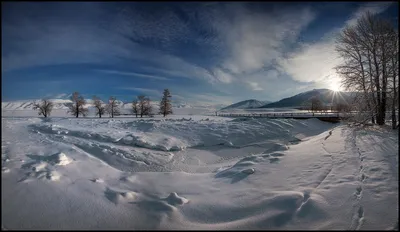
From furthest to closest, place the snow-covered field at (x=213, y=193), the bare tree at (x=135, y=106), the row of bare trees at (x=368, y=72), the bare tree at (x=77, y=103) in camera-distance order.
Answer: the bare tree at (x=135, y=106) < the bare tree at (x=77, y=103) < the row of bare trees at (x=368, y=72) < the snow-covered field at (x=213, y=193)

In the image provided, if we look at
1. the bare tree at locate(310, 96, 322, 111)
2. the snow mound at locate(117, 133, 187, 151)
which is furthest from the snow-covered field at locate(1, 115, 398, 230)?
the bare tree at locate(310, 96, 322, 111)

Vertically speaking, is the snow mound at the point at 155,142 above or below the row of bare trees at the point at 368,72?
below

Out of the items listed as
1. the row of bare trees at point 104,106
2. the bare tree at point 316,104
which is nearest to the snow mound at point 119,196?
the row of bare trees at point 104,106

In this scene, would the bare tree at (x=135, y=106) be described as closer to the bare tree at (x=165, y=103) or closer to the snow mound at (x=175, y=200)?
the bare tree at (x=165, y=103)

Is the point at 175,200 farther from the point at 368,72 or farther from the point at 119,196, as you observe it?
the point at 368,72

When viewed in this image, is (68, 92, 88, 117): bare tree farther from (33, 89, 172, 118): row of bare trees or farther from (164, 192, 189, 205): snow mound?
(164, 192, 189, 205): snow mound

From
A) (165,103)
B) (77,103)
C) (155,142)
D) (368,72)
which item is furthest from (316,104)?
(77,103)

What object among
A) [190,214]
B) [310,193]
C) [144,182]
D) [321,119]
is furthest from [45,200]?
[321,119]

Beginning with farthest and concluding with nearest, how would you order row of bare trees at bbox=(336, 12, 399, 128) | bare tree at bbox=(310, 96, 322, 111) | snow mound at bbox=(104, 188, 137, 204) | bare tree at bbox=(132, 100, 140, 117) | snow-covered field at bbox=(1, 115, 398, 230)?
bare tree at bbox=(310, 96, 322, 111) < bare tree at bbox=(132, 100, 140, 117) < row of bare trees at bbox=(336, 12, 399, 128) < snow mound at bbox=(104, 188, 137, 204) < snow-covered field at bbox=(1, 115, 398, 230)

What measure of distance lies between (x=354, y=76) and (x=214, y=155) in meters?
10.3

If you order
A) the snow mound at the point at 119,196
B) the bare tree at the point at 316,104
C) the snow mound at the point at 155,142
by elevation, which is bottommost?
the snow mound at the point at 155,142

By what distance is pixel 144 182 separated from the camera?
173 inches

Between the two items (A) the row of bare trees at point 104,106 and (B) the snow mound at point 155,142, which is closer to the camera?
(B) the snow mound at point 155,142

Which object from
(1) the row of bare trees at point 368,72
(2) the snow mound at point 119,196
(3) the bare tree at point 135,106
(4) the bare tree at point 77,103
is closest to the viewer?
(2) the snow mound at point 119,196
